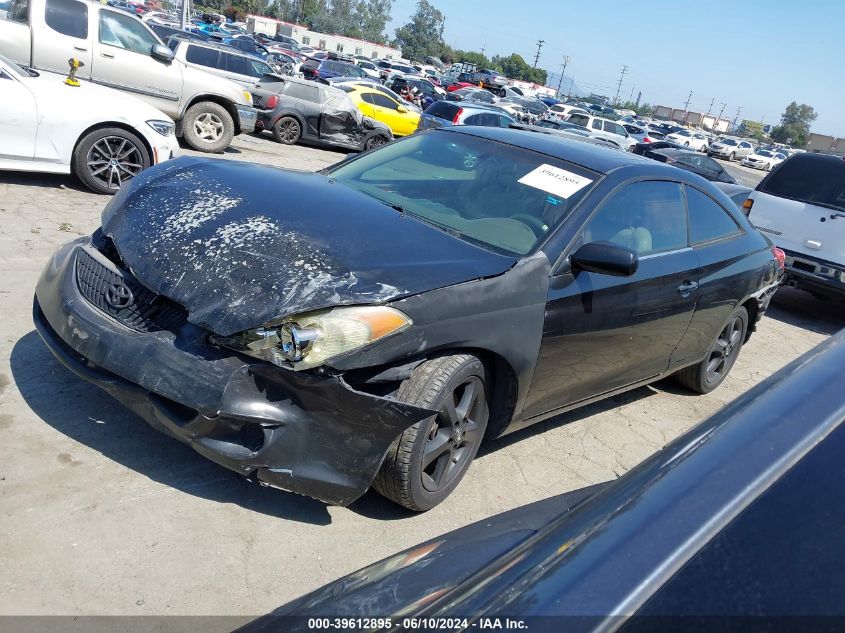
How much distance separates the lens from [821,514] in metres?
1.27

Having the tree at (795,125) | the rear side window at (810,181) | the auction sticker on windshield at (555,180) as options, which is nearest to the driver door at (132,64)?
the rear side window at (810,181)

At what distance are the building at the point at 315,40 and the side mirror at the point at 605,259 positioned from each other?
80786 millimetres

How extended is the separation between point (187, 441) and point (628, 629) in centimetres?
214

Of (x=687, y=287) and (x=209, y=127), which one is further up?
(x=687, y=287)

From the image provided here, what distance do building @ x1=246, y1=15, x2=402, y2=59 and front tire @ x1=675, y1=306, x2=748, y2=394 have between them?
79337 mm

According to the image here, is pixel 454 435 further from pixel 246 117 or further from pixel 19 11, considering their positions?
pixel 246 117

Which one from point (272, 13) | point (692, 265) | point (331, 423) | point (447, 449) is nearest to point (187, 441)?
point (331, 423)

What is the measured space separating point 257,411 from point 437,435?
0.85m

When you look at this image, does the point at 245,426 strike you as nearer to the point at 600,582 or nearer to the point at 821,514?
the point at 600,582

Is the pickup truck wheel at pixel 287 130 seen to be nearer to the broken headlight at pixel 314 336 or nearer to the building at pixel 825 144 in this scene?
the broken headlight at pixel 314 336

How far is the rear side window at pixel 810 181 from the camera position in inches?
345

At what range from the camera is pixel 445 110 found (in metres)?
17.8

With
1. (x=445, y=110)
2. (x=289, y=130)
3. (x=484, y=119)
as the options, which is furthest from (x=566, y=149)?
(x=484, y=119)

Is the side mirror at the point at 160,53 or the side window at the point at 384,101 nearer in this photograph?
the side mirror at the point at 160,53
